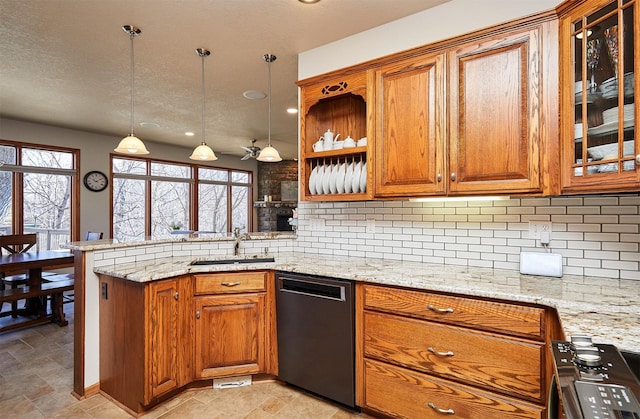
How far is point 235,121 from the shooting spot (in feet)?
17.4

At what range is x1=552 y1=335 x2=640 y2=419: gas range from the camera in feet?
2.13

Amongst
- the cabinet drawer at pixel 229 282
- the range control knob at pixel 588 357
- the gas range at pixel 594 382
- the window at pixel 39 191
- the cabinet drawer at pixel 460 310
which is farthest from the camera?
the window at pixel 39 191

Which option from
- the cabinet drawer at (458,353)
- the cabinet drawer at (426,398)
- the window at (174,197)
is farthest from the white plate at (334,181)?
the window at (174,197)

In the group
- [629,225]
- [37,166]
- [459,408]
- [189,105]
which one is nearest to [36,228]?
[37,166]

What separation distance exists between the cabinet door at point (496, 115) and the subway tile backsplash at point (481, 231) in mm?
354

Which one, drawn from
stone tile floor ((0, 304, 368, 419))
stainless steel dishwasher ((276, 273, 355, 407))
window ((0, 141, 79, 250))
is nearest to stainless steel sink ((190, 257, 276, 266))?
stainless steel dishwasher ((276, 273, 355, 407))

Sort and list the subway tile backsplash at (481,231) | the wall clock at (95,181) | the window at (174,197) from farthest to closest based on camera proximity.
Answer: the window at (174,197), the wall clock at (95,181), the subway tile backsplash at (481,231)

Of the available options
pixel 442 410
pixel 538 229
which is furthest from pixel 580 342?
pixel 538 229

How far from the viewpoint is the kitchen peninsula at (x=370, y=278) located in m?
1.26

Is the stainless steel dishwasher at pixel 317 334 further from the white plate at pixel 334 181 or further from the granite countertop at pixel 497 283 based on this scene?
the white plate at pixel 334 181

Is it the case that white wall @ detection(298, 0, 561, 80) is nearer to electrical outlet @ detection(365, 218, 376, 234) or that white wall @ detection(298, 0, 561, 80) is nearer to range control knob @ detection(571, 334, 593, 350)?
electrical outlet @ detection(365, 218, 376, 234)

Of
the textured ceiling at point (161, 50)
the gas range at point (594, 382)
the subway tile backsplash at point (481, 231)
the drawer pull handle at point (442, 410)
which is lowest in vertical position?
the drawer pull handle at point (442, 410)

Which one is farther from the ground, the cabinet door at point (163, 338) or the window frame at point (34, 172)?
the window frame at point (34, 172)

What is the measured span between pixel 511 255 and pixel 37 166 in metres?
6.76
